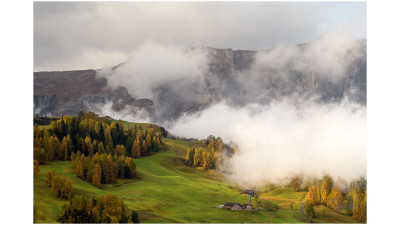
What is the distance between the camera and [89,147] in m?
155

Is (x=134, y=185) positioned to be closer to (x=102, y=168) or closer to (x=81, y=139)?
(x=102, y=168)

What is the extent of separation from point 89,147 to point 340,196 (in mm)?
109991

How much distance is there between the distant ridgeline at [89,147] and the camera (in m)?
122

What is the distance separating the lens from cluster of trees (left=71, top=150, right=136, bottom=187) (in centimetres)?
11768

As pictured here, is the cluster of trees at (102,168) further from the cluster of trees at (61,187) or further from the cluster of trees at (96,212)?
the cluster of trees at (96,212)

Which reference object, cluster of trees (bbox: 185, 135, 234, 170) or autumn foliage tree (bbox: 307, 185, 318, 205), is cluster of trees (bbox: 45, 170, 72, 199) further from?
cluster of trees (bbox: 185, 135, 234, 170)

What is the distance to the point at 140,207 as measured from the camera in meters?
91.1

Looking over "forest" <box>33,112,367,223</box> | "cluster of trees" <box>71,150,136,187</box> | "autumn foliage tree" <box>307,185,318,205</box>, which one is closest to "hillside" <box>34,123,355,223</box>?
"forest" <box>33,112,367,223</box>

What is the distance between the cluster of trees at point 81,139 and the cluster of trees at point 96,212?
5650cm

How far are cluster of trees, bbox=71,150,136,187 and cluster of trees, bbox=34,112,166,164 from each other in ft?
30.0

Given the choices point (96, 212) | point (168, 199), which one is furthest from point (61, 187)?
point (168, 199)
